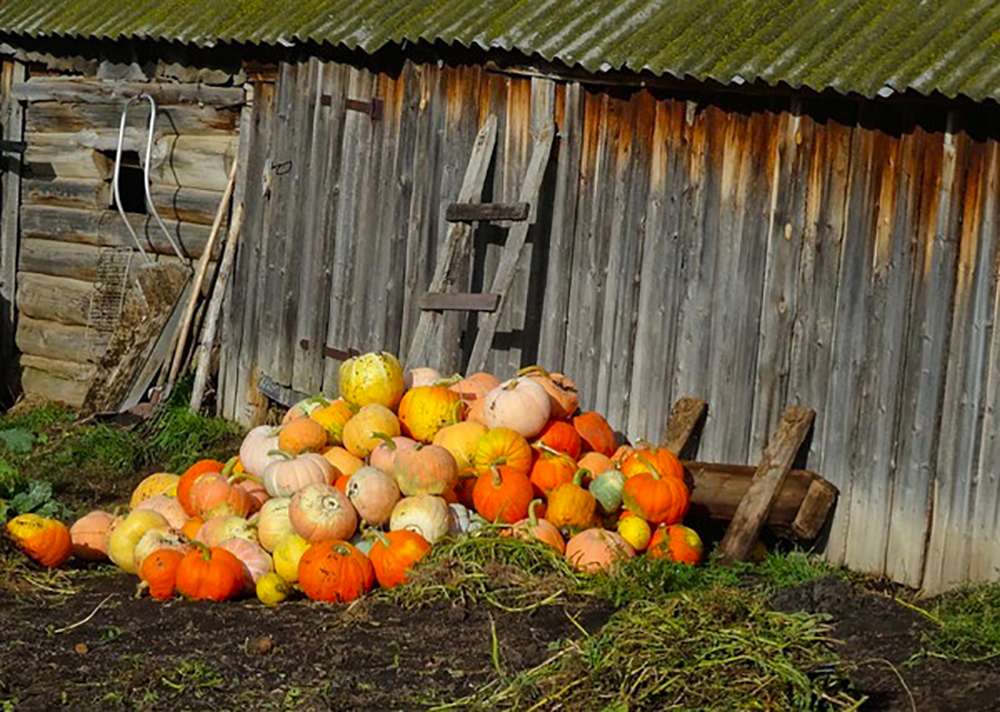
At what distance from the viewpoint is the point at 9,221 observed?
14.7 meters

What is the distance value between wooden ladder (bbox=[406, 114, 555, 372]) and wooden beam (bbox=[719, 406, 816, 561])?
5.97 ft

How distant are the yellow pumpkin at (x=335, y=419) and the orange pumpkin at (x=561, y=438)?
1.01 meters

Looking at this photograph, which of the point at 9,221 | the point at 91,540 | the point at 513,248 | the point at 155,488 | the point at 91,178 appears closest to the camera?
the point at 91,540

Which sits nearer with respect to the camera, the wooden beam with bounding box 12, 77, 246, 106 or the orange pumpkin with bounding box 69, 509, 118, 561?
the orange pumpkin with bounding box 69, 509, 118, 561

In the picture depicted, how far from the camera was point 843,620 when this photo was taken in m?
7.84

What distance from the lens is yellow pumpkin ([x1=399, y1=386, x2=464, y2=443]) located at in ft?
30.1

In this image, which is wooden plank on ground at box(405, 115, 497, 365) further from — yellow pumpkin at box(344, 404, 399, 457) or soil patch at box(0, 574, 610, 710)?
soil patch at box(0, 574, 610, 710)

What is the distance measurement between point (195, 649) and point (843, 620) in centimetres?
274

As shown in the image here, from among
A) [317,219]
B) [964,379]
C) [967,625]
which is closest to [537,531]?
[967,625]

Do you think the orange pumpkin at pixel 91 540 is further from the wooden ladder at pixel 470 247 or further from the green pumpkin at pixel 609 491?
the green pumpkin at pixel 609 491

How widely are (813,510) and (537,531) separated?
1.46m

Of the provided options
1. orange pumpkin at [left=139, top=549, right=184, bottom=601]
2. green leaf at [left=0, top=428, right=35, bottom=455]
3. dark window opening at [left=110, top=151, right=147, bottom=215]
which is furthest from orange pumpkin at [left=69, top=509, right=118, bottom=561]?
dark window opening at [left=110, top=151, right=147, bottom=215]

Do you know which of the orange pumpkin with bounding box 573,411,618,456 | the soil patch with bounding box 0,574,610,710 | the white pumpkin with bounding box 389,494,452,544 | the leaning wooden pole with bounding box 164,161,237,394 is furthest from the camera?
the leaning wooden pole with bounding box 164,161,237,394

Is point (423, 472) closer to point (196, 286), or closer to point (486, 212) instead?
point (486, 212)
